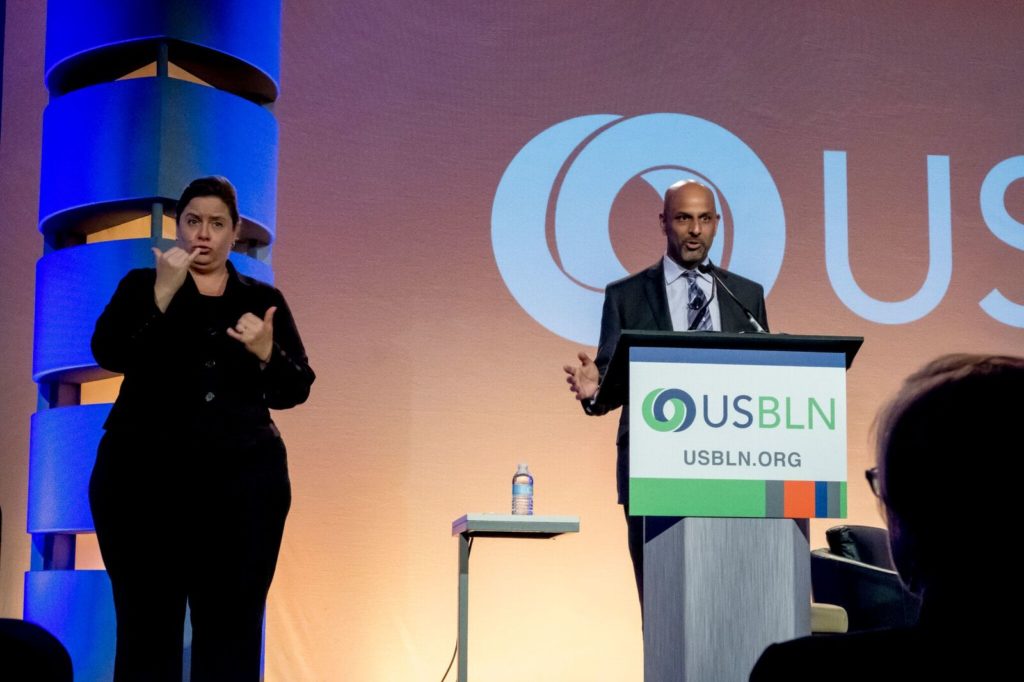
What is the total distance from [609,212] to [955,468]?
398 cm

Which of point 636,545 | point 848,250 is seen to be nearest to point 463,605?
point 636,545

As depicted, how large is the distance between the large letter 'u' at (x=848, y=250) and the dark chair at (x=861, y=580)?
Result: 3.27ft

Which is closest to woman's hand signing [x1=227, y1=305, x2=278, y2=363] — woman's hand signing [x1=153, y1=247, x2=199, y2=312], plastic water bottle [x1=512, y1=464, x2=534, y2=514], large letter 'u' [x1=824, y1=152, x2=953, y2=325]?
woman's hand signing [x1=153, y1=247, x2=199, y2=312]

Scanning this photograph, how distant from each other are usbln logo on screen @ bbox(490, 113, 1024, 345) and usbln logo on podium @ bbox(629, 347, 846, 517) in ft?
8.31

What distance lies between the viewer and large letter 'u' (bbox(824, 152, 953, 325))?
507cm

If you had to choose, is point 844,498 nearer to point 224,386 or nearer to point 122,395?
point 224,386

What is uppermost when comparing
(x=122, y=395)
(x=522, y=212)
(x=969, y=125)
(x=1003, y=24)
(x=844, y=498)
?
(x=1003, y=24)

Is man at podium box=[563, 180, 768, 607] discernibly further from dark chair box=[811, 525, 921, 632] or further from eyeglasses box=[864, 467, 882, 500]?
eyeglasses box=[864, 467, 882, 500]

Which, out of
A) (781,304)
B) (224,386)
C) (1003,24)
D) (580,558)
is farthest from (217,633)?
(1003,24)

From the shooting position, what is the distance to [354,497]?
15.0 ft

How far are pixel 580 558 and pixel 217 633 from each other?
2.33 m

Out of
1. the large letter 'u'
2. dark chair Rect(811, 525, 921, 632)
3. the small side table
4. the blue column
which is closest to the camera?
the blue column

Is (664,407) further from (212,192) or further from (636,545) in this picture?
(212,192)

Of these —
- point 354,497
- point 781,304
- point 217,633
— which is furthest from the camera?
point 781,304
